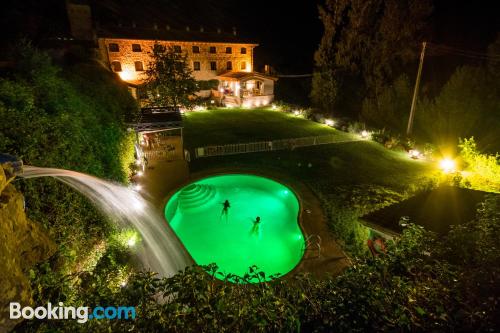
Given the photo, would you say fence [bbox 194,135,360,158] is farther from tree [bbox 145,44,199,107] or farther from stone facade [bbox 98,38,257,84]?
stone facade [bbox 98,38,257,84]

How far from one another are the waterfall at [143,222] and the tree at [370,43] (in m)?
29.0

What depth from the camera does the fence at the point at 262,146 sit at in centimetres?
2056

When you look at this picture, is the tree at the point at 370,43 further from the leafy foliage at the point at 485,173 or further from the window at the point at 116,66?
the window at the point at 116,66

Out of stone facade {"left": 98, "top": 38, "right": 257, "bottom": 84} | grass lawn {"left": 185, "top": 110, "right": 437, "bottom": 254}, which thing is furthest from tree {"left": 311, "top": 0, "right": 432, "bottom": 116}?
stone facade {"left": 98, "top": 38, "right": 257, "bottom": 84}

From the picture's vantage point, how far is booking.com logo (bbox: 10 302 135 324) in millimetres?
3445

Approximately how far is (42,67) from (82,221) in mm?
6956

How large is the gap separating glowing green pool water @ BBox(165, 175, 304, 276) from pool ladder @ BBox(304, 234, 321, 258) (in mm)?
434

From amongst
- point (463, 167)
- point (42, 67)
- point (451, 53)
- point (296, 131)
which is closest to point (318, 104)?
point (296, 131)

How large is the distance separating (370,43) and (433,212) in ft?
97.8

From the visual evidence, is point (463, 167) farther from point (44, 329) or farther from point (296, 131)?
point (44, 329)

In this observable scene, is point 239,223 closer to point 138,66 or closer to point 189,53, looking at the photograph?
point 138,66

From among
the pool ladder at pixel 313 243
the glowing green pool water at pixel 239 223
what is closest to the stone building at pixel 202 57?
the glowing green pool water at pixel 239 223

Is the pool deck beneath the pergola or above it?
beneath

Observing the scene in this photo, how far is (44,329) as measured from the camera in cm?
322
